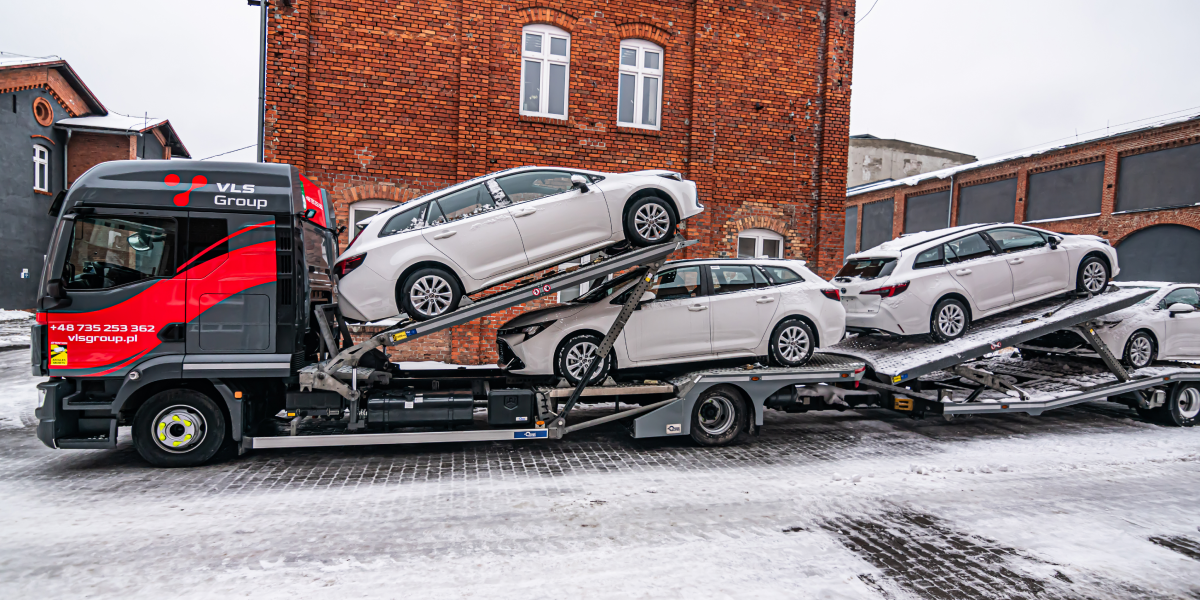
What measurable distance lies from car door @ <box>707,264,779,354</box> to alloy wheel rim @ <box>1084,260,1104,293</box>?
15.9ft

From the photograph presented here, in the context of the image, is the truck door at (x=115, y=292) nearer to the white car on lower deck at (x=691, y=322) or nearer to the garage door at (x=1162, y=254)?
the white car on lower deck at (x=691, y=322)

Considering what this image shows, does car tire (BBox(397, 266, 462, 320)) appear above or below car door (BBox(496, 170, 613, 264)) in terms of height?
below

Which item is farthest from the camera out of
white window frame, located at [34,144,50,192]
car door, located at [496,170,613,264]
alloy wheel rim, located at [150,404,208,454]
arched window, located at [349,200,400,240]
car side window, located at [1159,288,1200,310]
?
white window frame, located at [34,144,50,192]

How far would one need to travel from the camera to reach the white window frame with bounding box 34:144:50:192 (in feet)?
81.1

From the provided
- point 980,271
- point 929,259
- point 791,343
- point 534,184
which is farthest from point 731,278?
point 980,271

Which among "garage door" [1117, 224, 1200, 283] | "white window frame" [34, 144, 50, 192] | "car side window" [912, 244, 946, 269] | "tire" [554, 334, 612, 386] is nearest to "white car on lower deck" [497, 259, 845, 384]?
"tire" [554, 334, 612, 386]

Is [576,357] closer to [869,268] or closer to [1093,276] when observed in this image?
[869,268]

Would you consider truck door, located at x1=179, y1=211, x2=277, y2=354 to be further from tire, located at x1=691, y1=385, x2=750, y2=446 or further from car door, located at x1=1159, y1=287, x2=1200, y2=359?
car door, located at x1=1159, y1=287, x2=1200, y2=359

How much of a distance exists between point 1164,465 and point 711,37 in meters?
10.2

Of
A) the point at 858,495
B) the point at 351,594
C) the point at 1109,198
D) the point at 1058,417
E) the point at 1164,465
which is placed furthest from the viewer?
the point at 1109,198

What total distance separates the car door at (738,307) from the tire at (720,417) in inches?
21.2

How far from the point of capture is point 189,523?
4.75m

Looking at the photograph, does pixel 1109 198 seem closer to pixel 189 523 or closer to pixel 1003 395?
pixel 1003 395

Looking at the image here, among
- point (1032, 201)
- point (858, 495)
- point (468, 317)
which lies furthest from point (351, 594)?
point (1032, 201)
